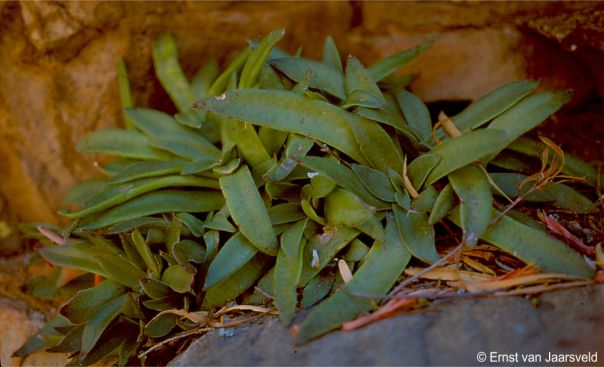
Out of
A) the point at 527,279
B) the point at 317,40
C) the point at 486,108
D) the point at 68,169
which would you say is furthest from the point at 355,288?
the point at 68,169

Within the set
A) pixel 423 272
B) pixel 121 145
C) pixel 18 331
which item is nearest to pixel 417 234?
pixel 423 272

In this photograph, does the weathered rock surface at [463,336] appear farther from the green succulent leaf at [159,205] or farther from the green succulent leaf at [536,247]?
the green succulent leaf at [159,205]

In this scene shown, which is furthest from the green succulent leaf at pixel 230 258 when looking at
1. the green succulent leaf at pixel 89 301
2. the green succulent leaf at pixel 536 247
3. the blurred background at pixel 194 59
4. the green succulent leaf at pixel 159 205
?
the blurred background at pixel 194 59

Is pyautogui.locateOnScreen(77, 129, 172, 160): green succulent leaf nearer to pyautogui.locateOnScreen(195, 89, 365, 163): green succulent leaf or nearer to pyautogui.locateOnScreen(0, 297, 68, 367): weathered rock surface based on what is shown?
pyautogui.locateOnScreen(195, 89, 365, 163): green succulent leaf

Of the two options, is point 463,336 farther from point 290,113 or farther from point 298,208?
point 290,113

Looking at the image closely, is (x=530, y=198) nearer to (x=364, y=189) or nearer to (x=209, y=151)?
(x=364, y=189)

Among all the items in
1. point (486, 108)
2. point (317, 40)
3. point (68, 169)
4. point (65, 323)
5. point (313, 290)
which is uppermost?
point (317, 40)
